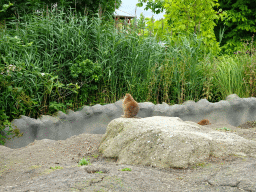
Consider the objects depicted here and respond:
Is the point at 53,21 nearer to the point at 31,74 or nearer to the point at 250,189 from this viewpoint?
the point at 31,74

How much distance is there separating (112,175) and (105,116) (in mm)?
3121

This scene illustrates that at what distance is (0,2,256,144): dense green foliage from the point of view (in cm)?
493

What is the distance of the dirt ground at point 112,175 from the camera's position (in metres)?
2.31

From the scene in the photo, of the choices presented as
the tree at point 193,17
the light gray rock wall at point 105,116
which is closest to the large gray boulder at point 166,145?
the light gray rock wall at point 105,116

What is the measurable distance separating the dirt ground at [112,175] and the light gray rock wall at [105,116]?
3.79 feet

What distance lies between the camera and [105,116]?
18.3 ft

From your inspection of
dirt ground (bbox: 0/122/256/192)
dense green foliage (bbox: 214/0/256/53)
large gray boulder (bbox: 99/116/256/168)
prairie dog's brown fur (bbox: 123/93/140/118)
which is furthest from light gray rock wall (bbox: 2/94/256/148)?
Answer: dense green foliage (bbox: 214/0/256/53)

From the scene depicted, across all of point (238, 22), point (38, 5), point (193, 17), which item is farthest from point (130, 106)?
point (238, 22)

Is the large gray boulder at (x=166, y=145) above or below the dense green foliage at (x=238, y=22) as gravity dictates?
below

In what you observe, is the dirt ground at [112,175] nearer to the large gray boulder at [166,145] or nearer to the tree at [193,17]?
the large gray boulder at [166,145]

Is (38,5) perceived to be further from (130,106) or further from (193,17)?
(193,17)

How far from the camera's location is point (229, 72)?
6.82m

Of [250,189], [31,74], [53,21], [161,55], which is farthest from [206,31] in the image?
[250,189]

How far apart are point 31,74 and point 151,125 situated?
2.54m
